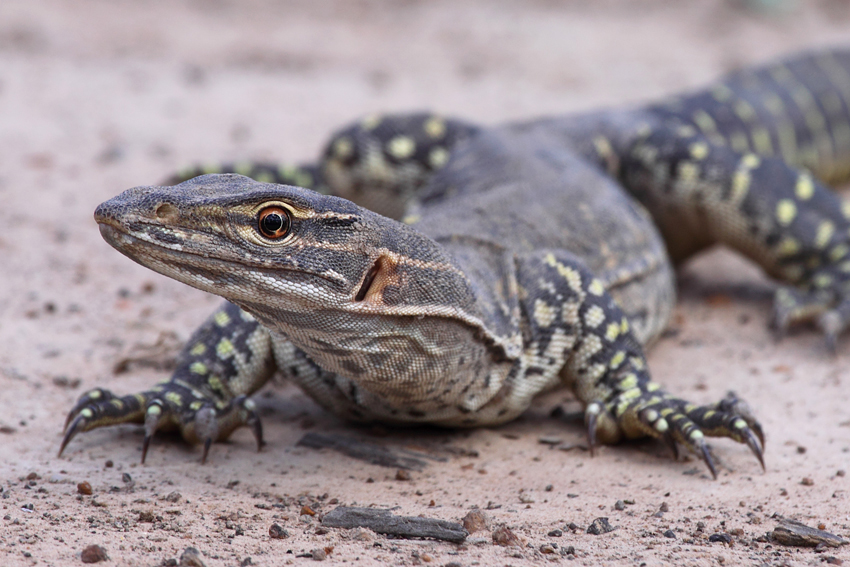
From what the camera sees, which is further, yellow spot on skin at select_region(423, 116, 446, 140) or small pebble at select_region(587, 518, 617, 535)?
yellow spot on skin at select_region(423, 116, 446, 140)

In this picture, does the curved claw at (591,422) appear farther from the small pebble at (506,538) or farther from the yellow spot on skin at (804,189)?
the yellow spot on skin at (804,189)

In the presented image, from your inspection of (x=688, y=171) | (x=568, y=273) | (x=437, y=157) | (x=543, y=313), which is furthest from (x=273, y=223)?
(x=688, y=171)

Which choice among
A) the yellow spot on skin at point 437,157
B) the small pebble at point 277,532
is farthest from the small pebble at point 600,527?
the yellow spot on skin at point 437,157

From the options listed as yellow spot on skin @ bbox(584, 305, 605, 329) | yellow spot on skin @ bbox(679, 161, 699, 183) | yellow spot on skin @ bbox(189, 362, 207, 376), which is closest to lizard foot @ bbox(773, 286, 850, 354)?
yellow spot on skin @ bbox(679, 161, 699, 183)

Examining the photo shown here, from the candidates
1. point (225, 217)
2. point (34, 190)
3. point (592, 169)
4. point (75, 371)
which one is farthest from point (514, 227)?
point (34, 190)

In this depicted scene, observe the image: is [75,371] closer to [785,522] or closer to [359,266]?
[359,266]

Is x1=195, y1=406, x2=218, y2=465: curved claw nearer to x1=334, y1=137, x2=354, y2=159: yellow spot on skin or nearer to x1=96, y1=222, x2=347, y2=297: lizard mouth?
x1=96, y1=222, x2=347, y2=297: lizard mouth
